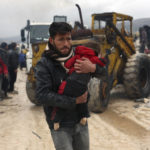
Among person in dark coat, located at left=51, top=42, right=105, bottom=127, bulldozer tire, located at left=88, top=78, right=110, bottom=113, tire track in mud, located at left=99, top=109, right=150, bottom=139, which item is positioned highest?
person in dark coat, located at left=51, top=42, right=105, bottom=127

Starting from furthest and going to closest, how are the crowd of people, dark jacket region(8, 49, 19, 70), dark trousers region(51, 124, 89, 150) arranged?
dark jacket region(8, 49, 19, 70) < the crowd of people < dark trousers region(51, 124, 89, 150)

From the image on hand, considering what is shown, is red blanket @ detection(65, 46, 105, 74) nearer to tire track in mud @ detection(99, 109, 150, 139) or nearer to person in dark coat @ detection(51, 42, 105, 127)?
person in dark coat @ detection(51, 42, 105, 127)

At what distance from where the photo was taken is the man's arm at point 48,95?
1.82 meters

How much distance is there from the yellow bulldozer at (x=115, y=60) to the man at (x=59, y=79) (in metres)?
3.82

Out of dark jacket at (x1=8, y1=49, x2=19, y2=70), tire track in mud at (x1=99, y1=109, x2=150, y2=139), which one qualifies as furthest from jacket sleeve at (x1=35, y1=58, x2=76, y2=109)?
dark jacket at (x1=8, y1=49, x2=19, y2=70)

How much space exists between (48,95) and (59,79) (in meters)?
0.16

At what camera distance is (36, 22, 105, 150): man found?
1.85 meters

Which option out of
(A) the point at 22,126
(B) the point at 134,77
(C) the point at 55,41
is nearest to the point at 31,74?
(A) the point at 22,126

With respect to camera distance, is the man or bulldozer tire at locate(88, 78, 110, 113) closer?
the man

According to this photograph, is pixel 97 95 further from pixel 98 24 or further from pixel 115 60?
pixel 98 24

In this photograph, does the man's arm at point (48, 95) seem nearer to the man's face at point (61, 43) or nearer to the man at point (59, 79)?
the man at point (59, 79)

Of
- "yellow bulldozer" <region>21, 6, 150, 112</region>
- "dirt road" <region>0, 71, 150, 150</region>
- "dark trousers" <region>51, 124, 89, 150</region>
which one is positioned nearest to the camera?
"dark trousers" <region>51, 124, 89, 150</region>

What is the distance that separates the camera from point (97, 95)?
5.76 m

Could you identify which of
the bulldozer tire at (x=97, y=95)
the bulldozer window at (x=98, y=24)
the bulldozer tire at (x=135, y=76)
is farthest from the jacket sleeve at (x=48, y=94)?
the bulldozer window at (x=98, y=24)
